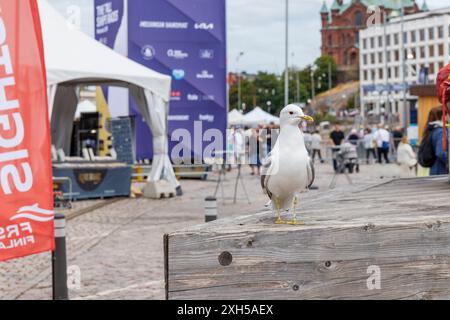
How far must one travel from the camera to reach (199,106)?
26.4 meters

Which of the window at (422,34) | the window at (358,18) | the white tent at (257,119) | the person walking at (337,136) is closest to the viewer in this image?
the person walking at (337,136)

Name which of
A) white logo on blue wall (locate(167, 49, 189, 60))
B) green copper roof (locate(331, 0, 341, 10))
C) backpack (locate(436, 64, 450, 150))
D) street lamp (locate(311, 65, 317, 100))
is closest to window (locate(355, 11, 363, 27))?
green copper roof (locate(331, 0, 341, 10))

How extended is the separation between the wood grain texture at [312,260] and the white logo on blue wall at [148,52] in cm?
2280

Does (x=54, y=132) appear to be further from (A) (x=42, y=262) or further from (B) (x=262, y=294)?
(B) (x=262, y=294)

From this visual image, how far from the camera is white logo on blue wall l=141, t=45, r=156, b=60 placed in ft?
83.7

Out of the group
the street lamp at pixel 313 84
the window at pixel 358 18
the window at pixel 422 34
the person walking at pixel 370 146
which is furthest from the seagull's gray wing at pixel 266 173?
the window at pixel 358 18

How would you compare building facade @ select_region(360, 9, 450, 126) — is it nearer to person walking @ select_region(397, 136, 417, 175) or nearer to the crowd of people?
the crowd of people

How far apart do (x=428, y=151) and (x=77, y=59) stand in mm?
11256

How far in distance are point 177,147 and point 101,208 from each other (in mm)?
15540

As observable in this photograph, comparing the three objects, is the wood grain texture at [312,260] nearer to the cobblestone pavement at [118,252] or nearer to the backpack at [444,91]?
the cobblestone pavement at [118,252]

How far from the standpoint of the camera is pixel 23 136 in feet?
15.6

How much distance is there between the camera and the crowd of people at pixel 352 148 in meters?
6.62

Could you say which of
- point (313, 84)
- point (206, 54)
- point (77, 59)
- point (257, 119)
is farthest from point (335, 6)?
point (77, 59)

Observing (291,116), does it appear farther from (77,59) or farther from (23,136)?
(77,59)
